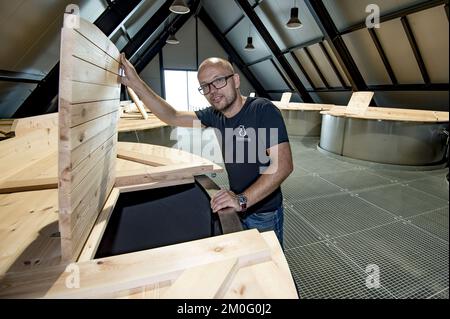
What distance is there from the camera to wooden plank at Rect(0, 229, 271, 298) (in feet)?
2.04

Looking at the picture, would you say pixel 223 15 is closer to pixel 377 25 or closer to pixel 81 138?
pixel 377 25

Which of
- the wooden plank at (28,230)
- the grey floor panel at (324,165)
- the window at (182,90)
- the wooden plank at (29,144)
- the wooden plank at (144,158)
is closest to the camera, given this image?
the wooden plank at (28,230)

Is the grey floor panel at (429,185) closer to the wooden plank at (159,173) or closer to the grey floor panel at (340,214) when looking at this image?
the grey floor panel at (340,214)

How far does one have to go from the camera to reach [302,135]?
775 centimetres

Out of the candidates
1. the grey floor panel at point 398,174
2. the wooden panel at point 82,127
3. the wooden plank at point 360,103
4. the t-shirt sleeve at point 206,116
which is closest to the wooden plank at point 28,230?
the wooden panel at point 82,127

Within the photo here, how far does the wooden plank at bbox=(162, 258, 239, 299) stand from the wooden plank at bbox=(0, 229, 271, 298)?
0.08 feet

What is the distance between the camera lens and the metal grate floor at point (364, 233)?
1.88m

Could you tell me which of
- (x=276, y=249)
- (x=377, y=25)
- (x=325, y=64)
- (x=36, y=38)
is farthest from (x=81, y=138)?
(x=325, y=64)

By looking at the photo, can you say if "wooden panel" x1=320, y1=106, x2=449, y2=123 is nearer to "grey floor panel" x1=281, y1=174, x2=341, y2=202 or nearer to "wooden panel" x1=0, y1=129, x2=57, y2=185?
"grey floor panel" x1=281, y1=174, x2=341, y2=202

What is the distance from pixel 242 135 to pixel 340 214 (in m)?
2.13

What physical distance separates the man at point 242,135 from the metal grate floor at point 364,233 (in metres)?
0.69

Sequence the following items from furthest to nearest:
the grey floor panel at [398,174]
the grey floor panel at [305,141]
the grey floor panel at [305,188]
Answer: the grey floor panel at [305,141]
the grey floor panel at [398,174]
the grey floor panel at [305,188]

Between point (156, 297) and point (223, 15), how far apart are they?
43.8 feet

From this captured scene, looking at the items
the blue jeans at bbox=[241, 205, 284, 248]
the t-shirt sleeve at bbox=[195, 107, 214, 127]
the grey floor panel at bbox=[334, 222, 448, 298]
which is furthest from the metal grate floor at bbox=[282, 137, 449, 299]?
the t-shirt sleeve at bbox=[195, 107, 214, 127]
